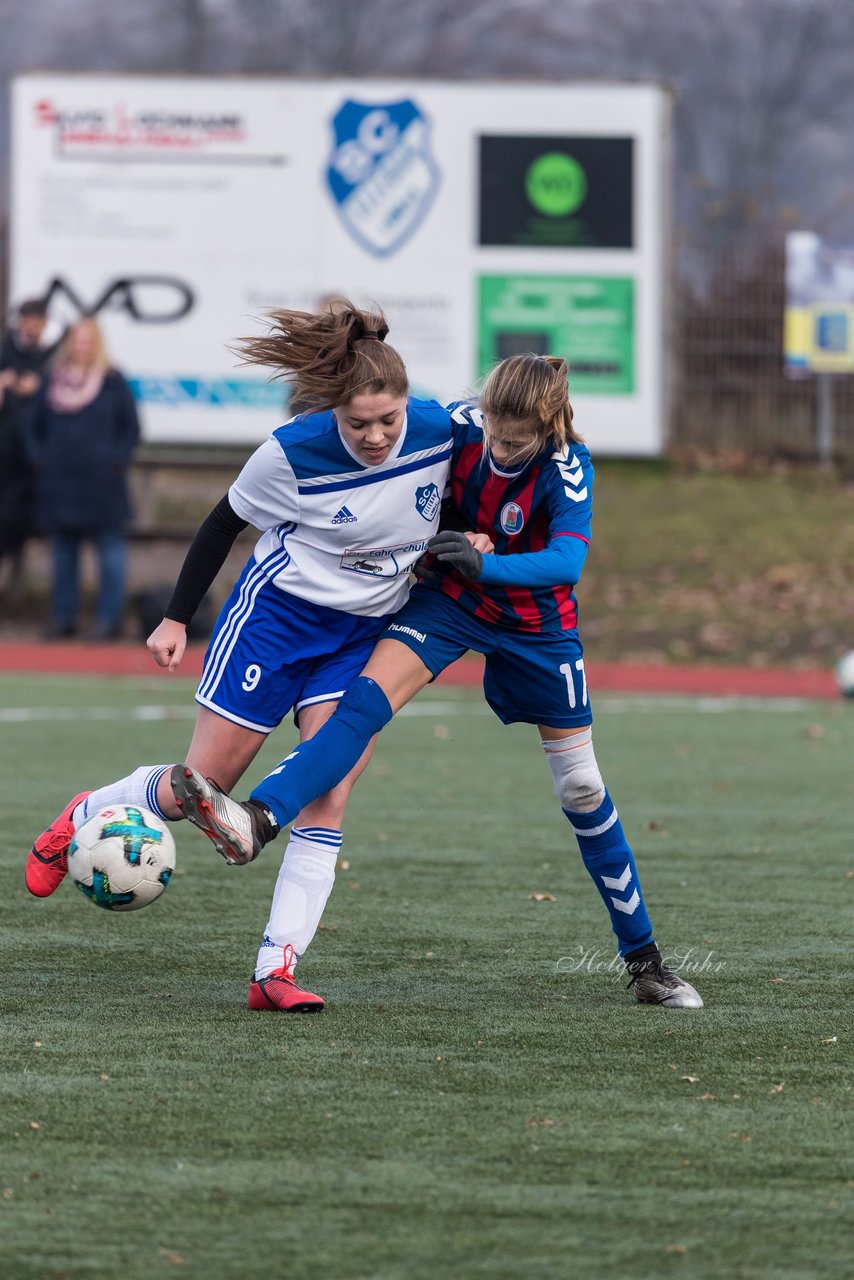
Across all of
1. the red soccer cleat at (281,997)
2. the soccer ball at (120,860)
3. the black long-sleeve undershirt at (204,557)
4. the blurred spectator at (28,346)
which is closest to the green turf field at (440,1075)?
the red soccer cleat at (281,997)

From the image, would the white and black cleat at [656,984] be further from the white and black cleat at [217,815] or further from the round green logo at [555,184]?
the round green logo at [555,184]

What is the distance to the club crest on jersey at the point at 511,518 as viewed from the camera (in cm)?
496

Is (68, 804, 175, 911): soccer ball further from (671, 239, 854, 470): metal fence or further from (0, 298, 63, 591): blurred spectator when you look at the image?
(671, 239, 854, 470): metal fence

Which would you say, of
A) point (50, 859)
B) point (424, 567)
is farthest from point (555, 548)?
point (50, 859)

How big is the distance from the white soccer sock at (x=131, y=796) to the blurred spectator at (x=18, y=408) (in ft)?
39.2

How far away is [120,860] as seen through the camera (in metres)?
4.82

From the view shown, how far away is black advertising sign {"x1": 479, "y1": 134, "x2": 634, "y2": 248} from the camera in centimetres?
1945

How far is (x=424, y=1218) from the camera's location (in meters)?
3.27

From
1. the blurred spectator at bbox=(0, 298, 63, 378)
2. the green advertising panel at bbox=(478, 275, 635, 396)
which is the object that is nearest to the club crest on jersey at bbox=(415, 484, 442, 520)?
the blurred spectator at bbox=(0, 298, 63, 378)

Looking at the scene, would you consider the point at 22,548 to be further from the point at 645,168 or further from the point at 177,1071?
the point at 177,1071

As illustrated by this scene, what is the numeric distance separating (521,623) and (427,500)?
0.38 metres

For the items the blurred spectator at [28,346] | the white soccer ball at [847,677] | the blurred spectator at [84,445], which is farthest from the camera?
the blurred spectator at [28,346]

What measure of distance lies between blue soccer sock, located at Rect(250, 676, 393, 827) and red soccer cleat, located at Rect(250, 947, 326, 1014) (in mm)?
454

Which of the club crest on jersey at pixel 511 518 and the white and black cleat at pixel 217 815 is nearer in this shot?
the white and black cleat at pixel 217 815
